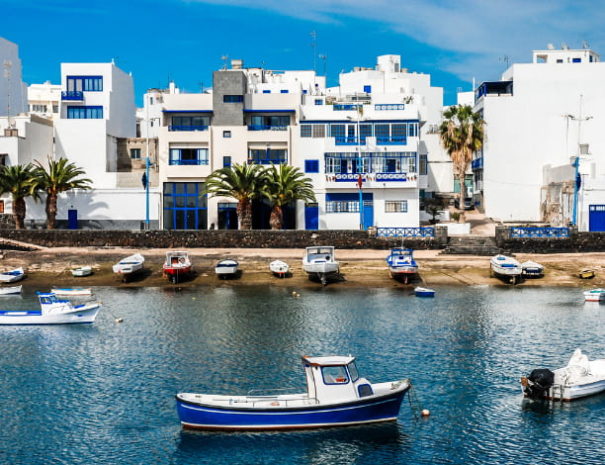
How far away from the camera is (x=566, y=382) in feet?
111

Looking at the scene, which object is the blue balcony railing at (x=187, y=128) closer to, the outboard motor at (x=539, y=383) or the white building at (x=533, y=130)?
the white building at (x=533, y=130)

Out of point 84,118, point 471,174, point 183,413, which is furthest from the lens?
point 471,174

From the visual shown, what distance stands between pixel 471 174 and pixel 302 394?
78748mm

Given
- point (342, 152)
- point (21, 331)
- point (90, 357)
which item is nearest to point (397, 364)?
point (90, 357)

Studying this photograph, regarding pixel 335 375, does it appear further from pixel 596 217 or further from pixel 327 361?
pixel 596 217

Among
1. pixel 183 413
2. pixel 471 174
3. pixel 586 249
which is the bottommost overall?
pixel 183 413

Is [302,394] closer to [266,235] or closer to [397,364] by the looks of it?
[397,364]

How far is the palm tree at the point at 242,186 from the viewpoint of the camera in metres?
75.8

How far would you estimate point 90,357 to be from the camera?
4109 cm

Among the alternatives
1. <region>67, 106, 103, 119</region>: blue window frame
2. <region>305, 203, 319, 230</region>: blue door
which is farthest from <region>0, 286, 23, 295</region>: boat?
<region>67, 106, 103, 119</region>: blue window frame

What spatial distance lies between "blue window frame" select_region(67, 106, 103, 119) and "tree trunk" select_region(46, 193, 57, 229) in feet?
62.5

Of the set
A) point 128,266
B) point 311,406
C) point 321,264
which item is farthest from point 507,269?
point 311,406

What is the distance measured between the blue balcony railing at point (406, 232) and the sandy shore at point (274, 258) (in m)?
2.06

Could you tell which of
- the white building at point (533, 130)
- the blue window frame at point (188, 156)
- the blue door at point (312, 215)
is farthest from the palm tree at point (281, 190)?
the white building at point (533, 130)
